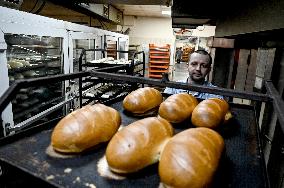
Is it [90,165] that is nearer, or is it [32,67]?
[90,165]

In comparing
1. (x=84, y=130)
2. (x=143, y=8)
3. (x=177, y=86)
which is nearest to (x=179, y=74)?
(x=143, y=8)

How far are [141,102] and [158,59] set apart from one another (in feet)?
25.4

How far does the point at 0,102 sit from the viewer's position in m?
0.77

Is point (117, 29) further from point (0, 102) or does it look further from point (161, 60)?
point (0, 102)

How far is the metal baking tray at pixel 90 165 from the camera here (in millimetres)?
638

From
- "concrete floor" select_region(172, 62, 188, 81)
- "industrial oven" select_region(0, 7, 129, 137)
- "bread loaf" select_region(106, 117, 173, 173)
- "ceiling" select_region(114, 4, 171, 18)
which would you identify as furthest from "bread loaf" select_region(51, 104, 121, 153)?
"concrete floor" select_region(172, 62, 188, 81)

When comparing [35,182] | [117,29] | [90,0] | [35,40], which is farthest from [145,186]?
[117,29]

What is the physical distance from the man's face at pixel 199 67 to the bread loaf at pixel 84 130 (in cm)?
209

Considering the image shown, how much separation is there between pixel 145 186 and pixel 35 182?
0.32 meters

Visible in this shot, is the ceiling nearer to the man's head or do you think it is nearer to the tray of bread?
the man's head

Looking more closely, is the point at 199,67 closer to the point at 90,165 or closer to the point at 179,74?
the point at 90,165

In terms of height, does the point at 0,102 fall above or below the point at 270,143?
above

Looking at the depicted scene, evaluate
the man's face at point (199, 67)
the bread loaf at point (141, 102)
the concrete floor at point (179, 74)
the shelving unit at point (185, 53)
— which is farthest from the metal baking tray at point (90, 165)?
the shelving unit at point (185, 53)

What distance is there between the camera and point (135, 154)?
0.68 metres
